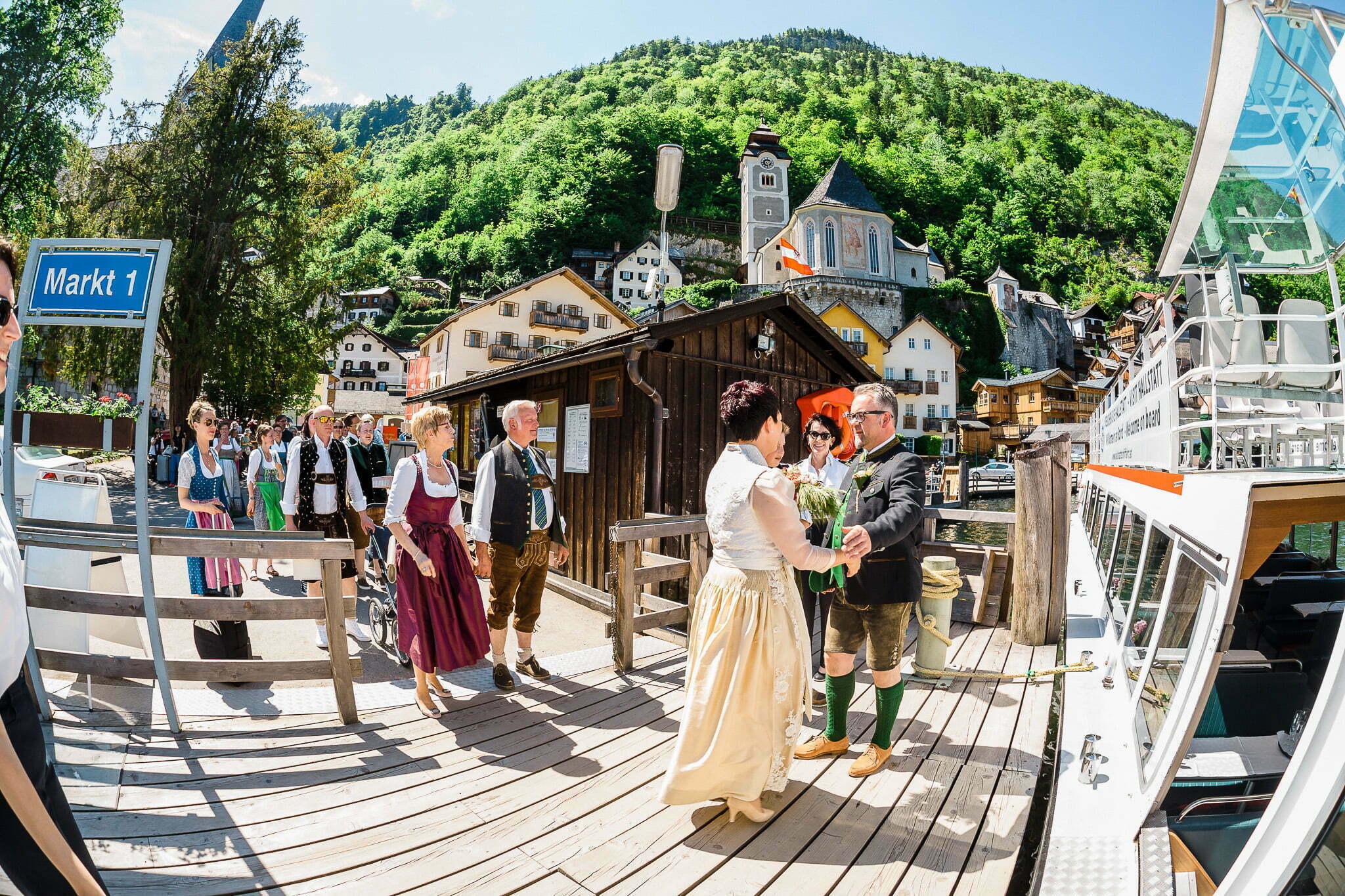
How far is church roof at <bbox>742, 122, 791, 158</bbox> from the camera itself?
74.8 meters

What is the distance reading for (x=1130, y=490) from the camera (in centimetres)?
426

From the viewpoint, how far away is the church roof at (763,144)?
74750 millimetres

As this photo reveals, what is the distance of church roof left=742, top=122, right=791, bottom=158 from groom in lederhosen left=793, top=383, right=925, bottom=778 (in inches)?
3092

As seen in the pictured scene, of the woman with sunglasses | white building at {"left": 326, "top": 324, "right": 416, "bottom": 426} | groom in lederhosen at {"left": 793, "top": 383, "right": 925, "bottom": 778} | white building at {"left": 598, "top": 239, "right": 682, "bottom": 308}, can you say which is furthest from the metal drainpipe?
white building at {"left": 598, "top": 239, "right": 682, "bottom": 308}

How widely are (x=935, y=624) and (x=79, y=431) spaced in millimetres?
5274

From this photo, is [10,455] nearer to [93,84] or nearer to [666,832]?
[666,832]

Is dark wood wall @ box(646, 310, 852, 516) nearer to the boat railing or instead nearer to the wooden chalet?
the wooden chalet

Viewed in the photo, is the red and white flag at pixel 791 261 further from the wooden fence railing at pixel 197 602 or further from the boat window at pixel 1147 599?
the wooden fence railing at pixel 197 602

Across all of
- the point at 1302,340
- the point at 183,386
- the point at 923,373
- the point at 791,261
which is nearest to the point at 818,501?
the point at 1302,340

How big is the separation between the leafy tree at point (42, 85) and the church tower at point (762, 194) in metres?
60.6

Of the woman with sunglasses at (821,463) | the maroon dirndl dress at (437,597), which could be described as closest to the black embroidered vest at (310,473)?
the maroon dirndl dress at (437,597)

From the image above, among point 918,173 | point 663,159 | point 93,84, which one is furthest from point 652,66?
point 663,159

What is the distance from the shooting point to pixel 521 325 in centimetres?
3984

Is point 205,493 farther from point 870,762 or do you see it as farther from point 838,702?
point 870,762
